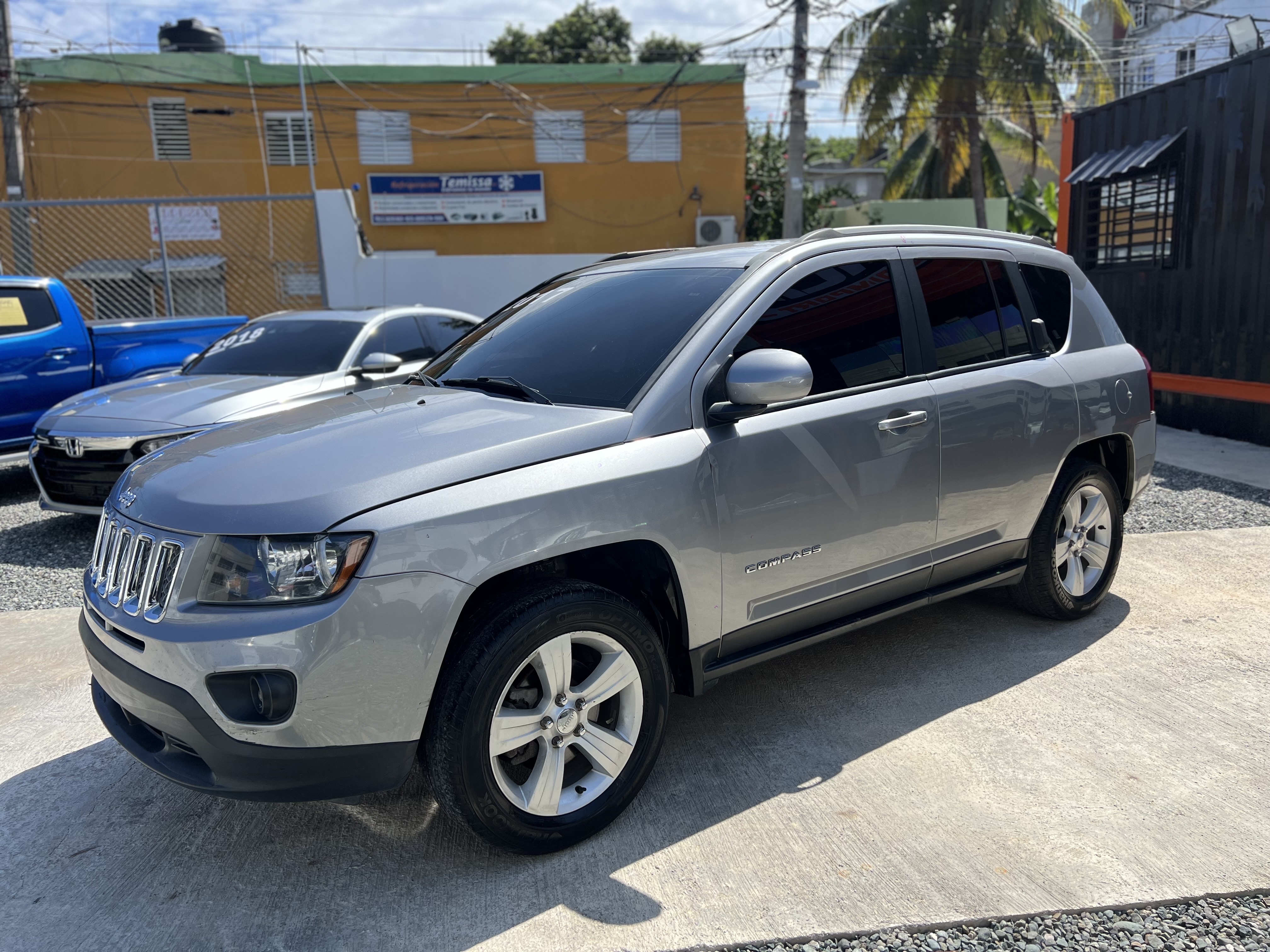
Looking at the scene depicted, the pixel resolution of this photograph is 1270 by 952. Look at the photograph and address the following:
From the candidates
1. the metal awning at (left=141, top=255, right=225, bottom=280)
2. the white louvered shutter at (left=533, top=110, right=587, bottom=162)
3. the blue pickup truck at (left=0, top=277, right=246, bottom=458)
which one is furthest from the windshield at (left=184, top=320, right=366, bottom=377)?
the white louvered shutter at (left=533, top=110, right=587, bottom=162)

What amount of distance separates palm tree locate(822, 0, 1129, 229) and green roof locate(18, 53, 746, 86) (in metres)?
3.85

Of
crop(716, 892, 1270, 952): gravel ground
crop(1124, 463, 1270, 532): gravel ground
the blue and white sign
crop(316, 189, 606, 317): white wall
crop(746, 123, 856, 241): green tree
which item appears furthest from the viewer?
crop(746, 123, 856, 241): green tree

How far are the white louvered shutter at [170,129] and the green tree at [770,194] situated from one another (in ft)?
48.7

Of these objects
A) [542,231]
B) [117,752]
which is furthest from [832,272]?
[542,231]

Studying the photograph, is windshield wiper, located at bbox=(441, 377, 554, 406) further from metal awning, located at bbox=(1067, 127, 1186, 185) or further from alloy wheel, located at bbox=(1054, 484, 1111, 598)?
metal awning, located at bbox=(1067, 127, 1186, 185)

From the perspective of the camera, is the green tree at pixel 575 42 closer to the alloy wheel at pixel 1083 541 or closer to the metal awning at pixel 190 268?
the metal awning at pixel 190 268

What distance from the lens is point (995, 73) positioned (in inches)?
977

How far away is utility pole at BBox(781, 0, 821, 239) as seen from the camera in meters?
19.8

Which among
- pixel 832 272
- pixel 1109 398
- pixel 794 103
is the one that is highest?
pixel 794 103

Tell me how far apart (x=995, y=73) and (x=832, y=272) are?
80.7ft

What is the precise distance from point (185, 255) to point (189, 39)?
7.19 metres

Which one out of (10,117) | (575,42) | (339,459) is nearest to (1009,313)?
(339,459)

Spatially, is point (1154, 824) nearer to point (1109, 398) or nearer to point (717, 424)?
point (717, 424)

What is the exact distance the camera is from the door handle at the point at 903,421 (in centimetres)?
361
